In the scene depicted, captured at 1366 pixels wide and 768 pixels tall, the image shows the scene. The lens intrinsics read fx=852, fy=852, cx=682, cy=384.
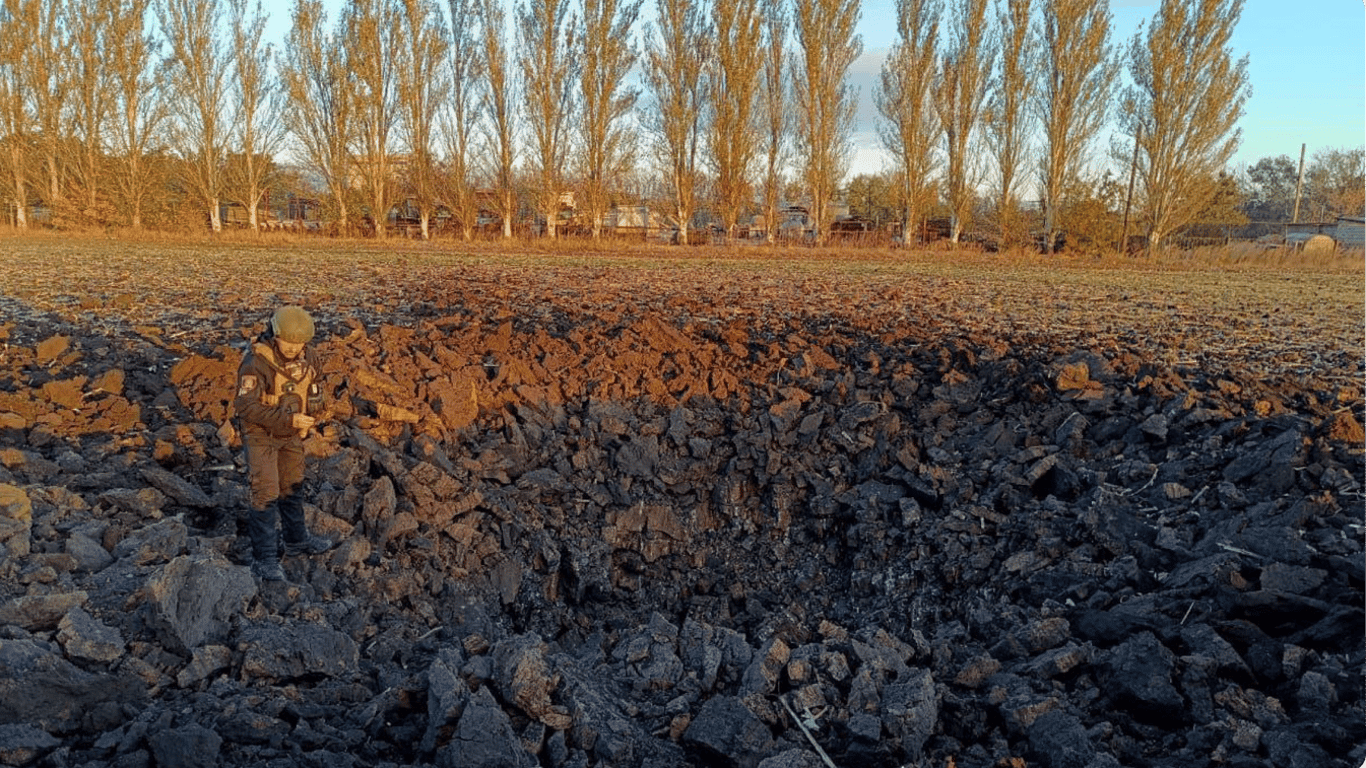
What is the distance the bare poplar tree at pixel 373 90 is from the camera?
31906mm

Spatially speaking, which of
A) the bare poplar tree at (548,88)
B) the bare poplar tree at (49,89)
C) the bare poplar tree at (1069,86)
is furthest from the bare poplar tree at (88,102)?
the bare poplar tree at (1069,86)

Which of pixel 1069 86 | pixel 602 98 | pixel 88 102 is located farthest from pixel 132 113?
pixel 1069 86

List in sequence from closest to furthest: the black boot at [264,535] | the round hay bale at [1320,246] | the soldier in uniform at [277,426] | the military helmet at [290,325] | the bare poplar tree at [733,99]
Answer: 1. the military helmet at [290,325]
2. the soldier in uniform at [277,426]
3. the black boot at [264,535]
4. the round hay bale at [1320,246]
5. the bare poplar tree at [733,99]

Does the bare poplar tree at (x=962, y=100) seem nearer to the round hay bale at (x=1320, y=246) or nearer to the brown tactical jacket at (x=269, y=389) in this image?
the round hay bale at (x=1320, y=246)

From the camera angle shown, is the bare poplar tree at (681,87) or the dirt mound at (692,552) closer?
the dirt mound at (692,552)

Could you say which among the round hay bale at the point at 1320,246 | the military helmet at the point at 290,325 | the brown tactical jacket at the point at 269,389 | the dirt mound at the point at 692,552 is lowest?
the dirt mound at the point at 692,552

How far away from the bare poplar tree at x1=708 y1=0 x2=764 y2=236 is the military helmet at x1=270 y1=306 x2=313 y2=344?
28370mm

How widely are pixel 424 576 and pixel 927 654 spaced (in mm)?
2860

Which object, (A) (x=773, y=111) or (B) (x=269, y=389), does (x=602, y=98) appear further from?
(B) (x=269, y=389)

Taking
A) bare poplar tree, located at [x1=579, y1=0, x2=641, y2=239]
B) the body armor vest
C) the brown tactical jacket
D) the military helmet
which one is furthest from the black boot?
bare poplar tree, located at [x1=579, y1=0, x2=641, y2=239]

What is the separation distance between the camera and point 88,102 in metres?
33.3

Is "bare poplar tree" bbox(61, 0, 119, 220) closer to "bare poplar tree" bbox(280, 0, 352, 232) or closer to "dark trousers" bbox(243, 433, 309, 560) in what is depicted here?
"bare poplar tree" bbox(280, 0, 352, 232)

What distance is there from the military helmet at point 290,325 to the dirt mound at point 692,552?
1158 millimetres

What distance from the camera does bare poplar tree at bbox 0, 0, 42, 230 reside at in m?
33.1
